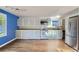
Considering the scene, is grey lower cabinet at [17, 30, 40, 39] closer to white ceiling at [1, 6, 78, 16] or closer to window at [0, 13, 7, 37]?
window at [0, 13, 7, 37]

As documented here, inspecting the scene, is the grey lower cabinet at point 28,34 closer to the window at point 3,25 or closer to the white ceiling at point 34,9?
the window at point 3,25

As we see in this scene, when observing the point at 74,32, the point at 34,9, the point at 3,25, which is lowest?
the point at 74,32

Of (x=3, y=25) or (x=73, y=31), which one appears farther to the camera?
(x=3, y=25)

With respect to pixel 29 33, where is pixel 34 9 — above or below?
above

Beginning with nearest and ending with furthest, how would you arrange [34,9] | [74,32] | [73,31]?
[34,9]
[74,32]
[73,31]

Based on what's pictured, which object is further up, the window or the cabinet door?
the window

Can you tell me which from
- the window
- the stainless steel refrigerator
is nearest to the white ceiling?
the stainless steel refrigerator

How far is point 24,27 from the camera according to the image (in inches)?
288

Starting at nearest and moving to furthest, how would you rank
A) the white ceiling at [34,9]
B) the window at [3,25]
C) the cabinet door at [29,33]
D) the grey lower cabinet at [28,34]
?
the white ceiling at [34,9], the window at [3,25], the grey lower cabinet at [28,34], the cabinet door at [29,33]

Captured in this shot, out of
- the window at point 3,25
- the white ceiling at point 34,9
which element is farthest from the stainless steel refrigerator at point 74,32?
the window at point 3,25

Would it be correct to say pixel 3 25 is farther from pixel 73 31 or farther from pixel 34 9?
pixel 73 31

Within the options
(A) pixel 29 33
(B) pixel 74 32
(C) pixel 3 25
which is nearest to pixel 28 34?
(A) pixel 29 33
